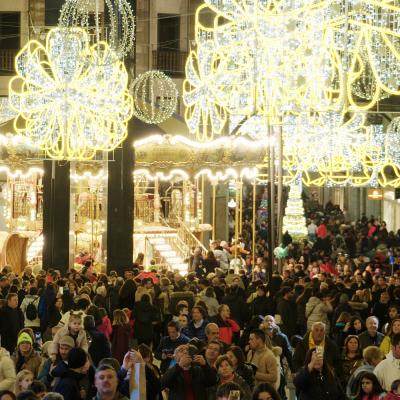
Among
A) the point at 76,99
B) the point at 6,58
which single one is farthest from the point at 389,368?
the point at 6,58

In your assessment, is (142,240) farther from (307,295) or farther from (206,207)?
(307,295)

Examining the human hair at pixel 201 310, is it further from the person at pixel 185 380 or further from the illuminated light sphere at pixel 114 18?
the illuminated light sphere at pixel 114 18

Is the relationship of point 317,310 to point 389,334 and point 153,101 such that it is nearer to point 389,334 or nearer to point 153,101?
point 389,334

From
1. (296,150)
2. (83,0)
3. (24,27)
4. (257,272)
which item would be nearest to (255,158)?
(296,150)

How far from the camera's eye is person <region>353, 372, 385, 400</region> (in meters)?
10.1

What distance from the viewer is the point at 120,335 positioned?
48.6 feet

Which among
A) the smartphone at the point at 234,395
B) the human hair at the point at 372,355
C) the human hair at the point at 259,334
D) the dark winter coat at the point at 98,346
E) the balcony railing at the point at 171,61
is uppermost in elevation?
the balcony railing at the point at 171,61

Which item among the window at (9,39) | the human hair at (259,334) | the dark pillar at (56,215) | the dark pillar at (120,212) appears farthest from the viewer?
the window at (9,39)

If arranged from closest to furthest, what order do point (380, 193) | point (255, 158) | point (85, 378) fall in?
point (85, 378) → point (255, 158) → point (380, 193)

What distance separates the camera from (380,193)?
44.7 meters

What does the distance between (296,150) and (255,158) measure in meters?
1.24

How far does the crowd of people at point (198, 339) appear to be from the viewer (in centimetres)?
1028

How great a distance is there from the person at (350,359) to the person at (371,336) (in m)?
0.88

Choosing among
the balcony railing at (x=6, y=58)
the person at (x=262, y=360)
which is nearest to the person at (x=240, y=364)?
the person at (x=262, y=360)
